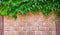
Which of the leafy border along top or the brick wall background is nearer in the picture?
the leafy border along top

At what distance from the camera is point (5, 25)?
14.8 feet

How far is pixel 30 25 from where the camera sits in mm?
4539

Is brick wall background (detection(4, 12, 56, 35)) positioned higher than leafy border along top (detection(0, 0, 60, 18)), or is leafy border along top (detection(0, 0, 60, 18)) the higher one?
leafy border along top (detection(0, 0, 60, 18))

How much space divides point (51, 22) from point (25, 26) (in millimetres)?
692

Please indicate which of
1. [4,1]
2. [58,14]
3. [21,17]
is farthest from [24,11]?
[58,14]

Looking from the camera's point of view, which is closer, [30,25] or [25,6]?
[25,6]

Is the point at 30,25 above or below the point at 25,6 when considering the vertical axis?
below

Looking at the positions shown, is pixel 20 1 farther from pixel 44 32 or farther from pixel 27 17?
pixel 44 32

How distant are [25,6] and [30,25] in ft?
1.77

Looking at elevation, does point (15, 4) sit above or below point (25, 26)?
above

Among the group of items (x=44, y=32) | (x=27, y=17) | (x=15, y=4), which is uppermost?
(x=15, y=4)

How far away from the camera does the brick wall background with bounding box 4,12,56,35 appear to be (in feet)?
14.8

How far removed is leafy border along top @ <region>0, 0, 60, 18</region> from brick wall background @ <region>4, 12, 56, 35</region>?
6.8 inches

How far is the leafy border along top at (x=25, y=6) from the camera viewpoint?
4.32 metres
